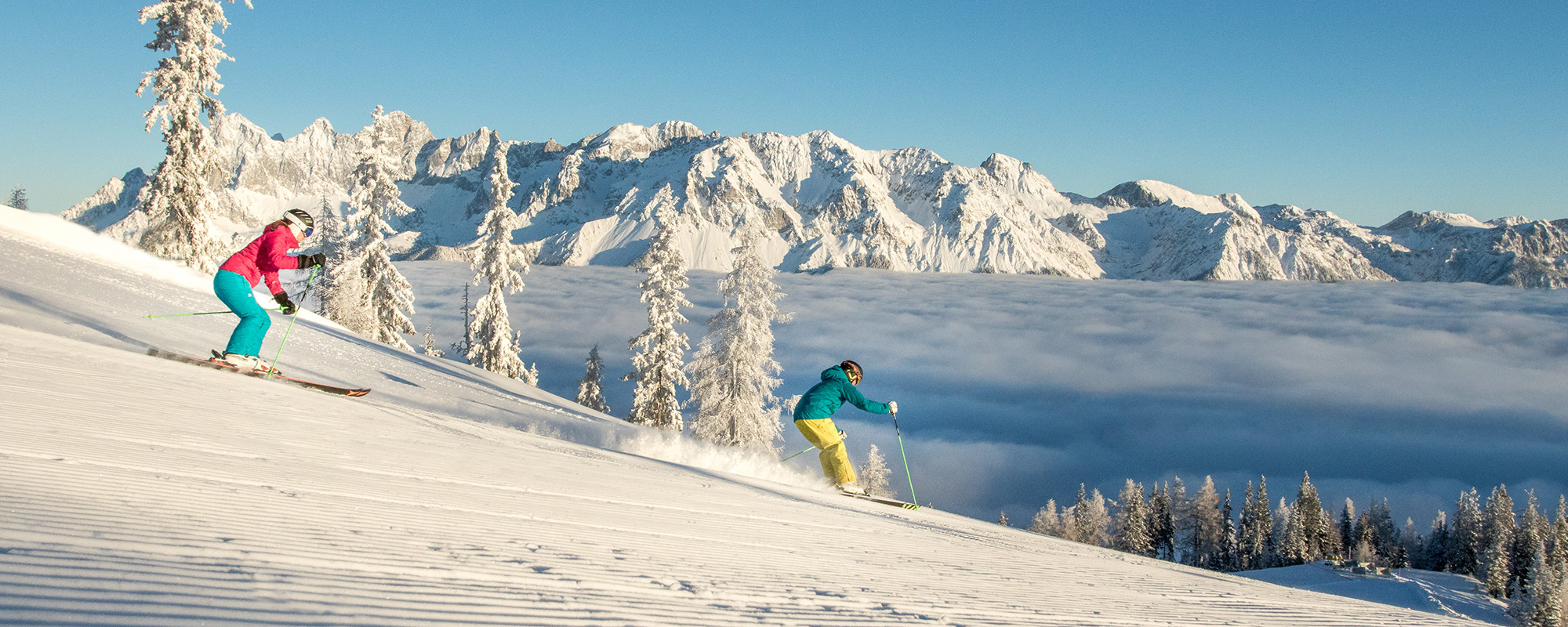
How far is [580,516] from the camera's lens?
18.8 ft

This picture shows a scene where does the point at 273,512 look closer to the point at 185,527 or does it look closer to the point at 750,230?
the point at 185,527

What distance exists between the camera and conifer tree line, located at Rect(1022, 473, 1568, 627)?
77188 mm

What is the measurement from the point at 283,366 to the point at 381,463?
8.35 meters

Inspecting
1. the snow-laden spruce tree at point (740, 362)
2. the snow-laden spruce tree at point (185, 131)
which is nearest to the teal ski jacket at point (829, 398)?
the snow-laden spruce tree at point (740, 362)

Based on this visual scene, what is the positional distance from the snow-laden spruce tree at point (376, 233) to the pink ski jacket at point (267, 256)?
25.3 m

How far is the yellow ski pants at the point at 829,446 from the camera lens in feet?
37.3

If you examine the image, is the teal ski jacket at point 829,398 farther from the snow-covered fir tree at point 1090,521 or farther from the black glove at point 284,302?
the snow-covered fir tree at point 1090,521

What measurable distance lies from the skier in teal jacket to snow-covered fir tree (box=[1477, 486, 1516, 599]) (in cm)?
8097

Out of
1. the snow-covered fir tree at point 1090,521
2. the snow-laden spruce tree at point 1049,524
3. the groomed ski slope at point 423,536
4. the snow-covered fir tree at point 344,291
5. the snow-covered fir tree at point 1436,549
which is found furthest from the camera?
the snow-laden spruce tree at point 1049,524

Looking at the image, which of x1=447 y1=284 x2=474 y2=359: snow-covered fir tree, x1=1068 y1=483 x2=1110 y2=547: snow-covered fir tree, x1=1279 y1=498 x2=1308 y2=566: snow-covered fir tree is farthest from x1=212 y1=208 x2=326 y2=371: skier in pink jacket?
x1=1279 y1=498 x2=1308 y2=566: snow-covered fir tree

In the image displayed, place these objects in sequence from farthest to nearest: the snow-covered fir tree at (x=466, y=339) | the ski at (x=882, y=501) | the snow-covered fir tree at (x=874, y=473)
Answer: the snow-covered fir tree at (x=874, y=473)
the snow-covered fir tree at (x=466, y=339)
the ski at (x=882, y=501)

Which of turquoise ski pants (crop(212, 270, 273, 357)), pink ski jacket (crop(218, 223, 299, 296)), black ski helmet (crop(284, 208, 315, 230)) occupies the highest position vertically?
black ski helmet (crop(284, 208, 315, 230))

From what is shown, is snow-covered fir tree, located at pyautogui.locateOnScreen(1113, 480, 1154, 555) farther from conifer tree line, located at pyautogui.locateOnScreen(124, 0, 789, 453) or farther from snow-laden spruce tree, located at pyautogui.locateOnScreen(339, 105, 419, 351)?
snow-laden spruce tree, located at pyautogui.locateOnScreen(339, 105, 419, 351)

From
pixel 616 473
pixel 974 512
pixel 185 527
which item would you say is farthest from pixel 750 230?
pixel 974 512
